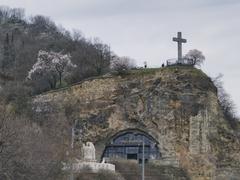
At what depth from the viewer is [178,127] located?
76312 millimetres

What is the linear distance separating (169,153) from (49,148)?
2205cm

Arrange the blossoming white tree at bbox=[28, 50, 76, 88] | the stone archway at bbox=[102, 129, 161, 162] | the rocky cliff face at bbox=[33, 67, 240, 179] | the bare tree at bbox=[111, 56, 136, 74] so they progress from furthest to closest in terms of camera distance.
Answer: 1. the blossoming white tree at bbox=[28, 50, 76, 88]
2. the bare tree at bbox=[111, 56, 136, 74]
3. the stone archway at bbox=[102, 129, 161, 162]
4. the rocky cliff face at bbox=[33, 67, 240, 179]

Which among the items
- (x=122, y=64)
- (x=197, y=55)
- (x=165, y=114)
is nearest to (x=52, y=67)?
(x=122, y=64)

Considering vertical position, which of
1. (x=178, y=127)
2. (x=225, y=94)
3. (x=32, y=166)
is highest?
(x=225, y=94)

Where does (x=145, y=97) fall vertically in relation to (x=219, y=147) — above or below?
above

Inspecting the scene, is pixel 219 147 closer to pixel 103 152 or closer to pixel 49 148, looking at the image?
pixel 103 152

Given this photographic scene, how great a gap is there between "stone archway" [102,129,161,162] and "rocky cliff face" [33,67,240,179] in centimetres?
56

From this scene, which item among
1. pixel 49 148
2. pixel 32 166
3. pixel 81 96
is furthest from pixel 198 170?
pixel 32 166

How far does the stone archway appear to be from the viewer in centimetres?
7669

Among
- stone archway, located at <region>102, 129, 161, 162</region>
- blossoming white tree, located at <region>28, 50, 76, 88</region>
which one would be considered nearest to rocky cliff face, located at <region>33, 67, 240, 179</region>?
stone archway, located at <region>102, 129, 161, 162</region>

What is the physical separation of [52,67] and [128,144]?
18.4 m

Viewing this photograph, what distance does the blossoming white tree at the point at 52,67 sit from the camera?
89.8 metres

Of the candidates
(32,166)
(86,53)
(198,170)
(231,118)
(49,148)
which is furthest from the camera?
(86,53)

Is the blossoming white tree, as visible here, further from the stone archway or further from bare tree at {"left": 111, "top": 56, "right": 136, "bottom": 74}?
the stone archway
